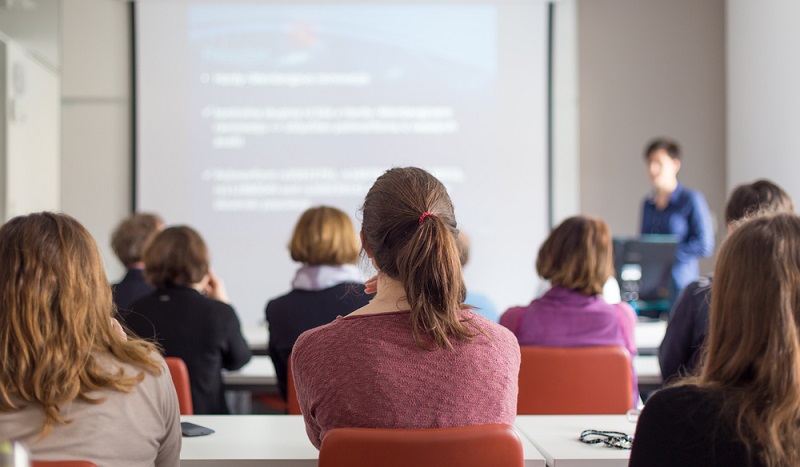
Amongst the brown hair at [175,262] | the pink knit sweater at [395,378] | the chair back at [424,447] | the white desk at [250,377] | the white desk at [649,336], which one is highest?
the brown hair at [175,262]

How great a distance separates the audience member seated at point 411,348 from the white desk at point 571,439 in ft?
0.75

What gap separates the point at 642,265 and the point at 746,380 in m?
3.11

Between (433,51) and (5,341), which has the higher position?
(433,51)

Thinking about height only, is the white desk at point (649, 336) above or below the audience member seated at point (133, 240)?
below

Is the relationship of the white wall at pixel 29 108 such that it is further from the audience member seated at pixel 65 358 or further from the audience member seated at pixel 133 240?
the audience member seated at pixel 65 358

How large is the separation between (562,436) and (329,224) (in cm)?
137

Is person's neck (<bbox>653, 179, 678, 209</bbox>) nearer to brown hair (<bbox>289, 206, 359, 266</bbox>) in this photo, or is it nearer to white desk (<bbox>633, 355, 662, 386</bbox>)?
white desk (<bbox>633, 355, 662, 386</bbox>)

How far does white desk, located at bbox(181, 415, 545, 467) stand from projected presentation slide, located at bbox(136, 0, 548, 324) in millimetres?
3738

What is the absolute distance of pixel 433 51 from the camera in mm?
5918

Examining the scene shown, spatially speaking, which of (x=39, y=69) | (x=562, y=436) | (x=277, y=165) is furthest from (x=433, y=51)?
(x=562, y=436)

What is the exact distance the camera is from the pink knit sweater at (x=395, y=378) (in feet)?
4.98

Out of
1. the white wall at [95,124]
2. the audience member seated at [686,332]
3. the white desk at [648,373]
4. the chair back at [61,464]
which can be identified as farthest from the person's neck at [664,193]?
the chair back at [61,464]

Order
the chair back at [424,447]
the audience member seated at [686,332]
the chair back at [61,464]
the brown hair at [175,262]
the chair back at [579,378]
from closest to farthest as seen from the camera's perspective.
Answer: the chair back at [61,464] → the chair back at [424,447] → the chair back at [579,378] → the audience member seated at [686,332] → the brown hair at [175,262]

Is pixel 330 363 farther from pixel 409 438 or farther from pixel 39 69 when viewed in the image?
pixel 39 69
